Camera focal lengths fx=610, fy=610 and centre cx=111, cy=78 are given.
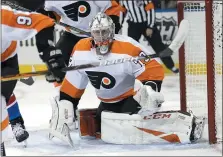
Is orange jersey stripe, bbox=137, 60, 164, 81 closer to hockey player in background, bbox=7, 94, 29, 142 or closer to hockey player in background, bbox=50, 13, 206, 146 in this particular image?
hockey player in background, bbox=50, 13, 206, 146

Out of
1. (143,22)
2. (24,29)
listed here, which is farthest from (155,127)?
(143,22)

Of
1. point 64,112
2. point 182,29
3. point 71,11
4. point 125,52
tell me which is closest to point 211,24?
point 182,29

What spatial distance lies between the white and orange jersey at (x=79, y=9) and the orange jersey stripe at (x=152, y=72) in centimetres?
87

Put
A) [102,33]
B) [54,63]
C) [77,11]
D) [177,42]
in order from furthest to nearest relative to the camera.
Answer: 1. [77,11]
2. [102,33]
3. [177,42]
4. [54,63]

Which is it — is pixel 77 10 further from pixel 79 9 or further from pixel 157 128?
pixel 157 128

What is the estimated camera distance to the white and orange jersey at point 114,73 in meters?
2.97

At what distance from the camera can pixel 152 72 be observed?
2.95 m

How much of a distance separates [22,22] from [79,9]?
4.81 ft

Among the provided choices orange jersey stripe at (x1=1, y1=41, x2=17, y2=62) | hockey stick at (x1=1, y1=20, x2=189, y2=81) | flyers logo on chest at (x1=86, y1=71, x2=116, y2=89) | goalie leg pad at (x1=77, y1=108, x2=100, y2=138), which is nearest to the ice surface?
goalie leg pad at (x1=77, y1=108, x2=100, y2=138)

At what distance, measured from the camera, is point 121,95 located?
3.11 m

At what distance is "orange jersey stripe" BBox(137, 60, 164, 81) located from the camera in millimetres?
2939

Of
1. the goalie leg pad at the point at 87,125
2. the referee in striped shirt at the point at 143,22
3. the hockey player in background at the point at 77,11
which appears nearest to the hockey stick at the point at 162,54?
the goalie leg pad at the point at 87,125

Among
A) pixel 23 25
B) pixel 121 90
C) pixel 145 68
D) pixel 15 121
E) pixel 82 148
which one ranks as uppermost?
pixel 23 25

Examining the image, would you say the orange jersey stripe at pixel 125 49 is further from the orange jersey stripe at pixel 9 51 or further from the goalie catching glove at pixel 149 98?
the orange jersey stripe at pixel 9 51
